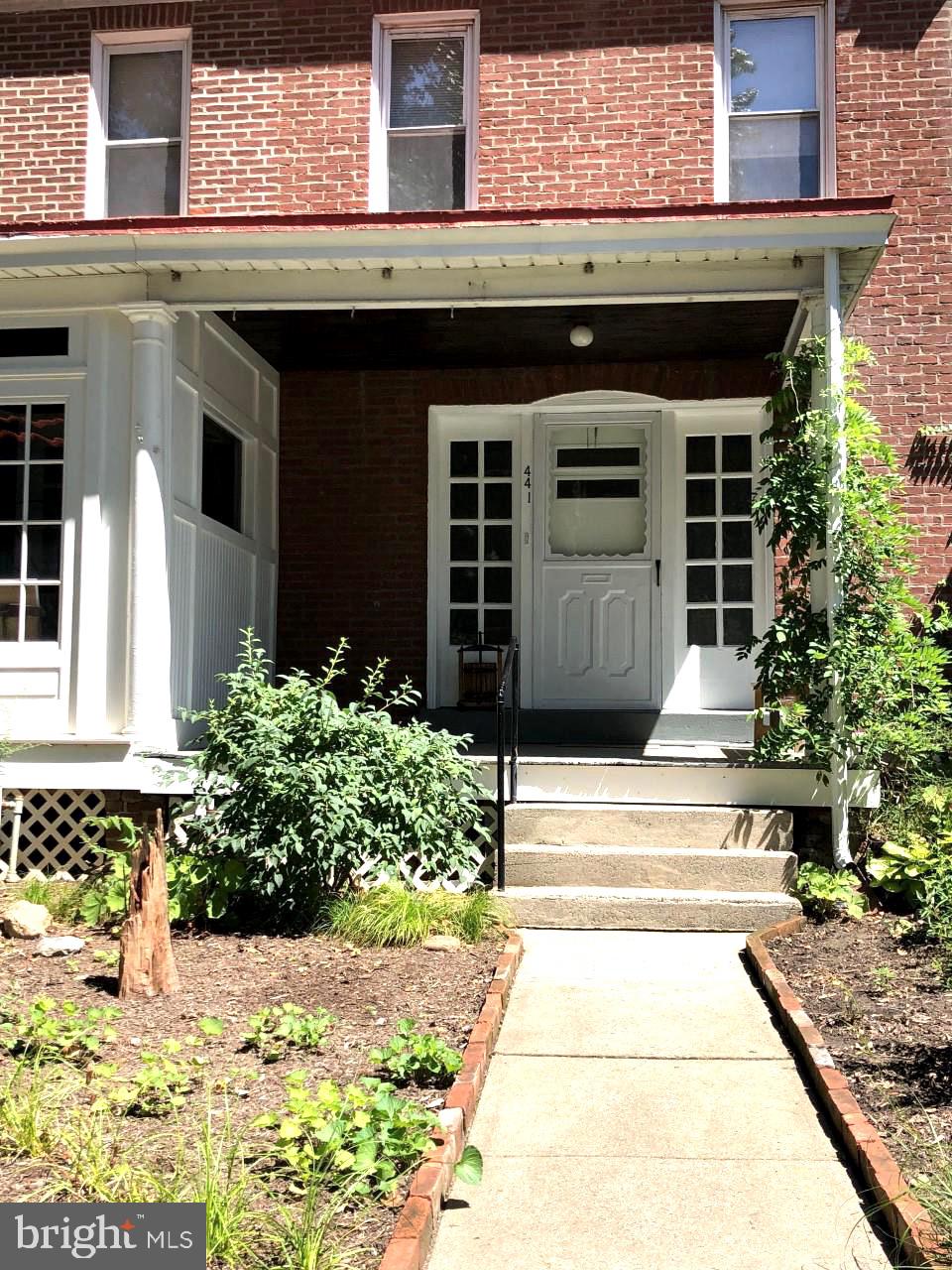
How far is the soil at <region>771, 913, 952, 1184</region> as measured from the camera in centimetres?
401

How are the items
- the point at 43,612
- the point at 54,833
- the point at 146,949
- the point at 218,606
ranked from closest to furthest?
the point at 146,949
the point at 54,833
the point at 43,612
the point at 218,606

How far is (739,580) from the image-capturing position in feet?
33.2

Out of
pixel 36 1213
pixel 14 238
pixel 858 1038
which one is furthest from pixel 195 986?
pixel 14 238

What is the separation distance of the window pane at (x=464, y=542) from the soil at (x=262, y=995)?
4675 millimetres

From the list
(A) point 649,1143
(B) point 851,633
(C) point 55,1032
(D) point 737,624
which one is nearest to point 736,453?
(D) point 737,624

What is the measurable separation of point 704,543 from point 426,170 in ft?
12.4

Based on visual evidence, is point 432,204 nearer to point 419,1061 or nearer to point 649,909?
point 649,909

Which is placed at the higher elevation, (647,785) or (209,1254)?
(647,785)

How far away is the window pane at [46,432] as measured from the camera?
806cm

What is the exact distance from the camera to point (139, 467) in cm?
771

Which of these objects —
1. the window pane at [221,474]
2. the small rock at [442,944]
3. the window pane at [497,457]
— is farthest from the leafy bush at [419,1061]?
the window pane at [497,457]

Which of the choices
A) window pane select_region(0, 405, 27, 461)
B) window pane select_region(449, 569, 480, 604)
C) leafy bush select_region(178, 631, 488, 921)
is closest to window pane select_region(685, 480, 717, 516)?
window pane select_region(449, 569, 480, 604)

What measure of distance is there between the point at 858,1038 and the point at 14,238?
6391 mm

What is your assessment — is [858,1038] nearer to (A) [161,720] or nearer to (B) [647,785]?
(B) [647,785]
